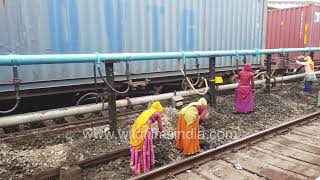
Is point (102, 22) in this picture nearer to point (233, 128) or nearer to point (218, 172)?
point (233, 128)

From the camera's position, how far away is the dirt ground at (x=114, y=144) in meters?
4.41

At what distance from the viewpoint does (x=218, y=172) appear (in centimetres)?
431

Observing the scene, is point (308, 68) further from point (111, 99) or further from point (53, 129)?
point (53, 129)

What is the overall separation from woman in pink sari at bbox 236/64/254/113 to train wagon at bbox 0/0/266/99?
0.41 m

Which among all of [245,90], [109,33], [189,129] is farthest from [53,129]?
[245,90]

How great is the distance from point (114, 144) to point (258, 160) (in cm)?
231

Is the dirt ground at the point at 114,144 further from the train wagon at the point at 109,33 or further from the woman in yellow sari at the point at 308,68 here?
the woman in yellow sari at the point at 308,68

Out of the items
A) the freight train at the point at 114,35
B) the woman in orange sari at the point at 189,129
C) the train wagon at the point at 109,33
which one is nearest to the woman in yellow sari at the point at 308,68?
the freight train at the point at 114,35

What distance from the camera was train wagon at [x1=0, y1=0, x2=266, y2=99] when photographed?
226 inches

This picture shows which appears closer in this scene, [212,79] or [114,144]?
[114,144]

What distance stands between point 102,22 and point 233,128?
355cm

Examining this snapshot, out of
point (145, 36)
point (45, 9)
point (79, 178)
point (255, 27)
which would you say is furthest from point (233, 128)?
point (255, 27)

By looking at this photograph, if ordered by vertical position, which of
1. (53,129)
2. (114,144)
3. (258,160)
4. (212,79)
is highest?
(212,79)

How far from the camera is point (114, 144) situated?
17.1 feet
